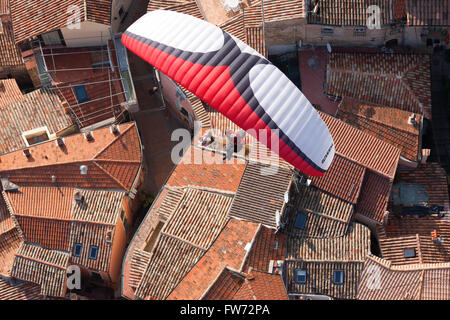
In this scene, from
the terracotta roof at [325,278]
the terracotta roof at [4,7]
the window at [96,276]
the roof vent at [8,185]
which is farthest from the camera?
the terracotta roof at [4,7]

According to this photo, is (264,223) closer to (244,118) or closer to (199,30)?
(244,118)

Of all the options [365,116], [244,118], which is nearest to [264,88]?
[244,118]

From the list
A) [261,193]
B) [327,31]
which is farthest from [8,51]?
[327,31]

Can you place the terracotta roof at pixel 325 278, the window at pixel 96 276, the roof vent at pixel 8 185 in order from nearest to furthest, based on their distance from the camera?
1. the terracotta roof at pixel 325 278
2. the roof vent at pixel 8 185
3. the window at pixel 96 276

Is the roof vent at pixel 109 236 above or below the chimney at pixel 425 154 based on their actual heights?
below

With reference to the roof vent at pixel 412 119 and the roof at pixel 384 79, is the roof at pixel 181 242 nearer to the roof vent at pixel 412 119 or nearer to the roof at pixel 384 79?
the roof at pixel 384 79

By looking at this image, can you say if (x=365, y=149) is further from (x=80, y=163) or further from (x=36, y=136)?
(x=36, y=136)

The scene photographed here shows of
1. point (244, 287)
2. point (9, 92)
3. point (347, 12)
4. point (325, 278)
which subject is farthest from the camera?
point (9, 92)

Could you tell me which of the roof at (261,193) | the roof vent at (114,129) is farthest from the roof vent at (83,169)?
the roof at (261,193)
